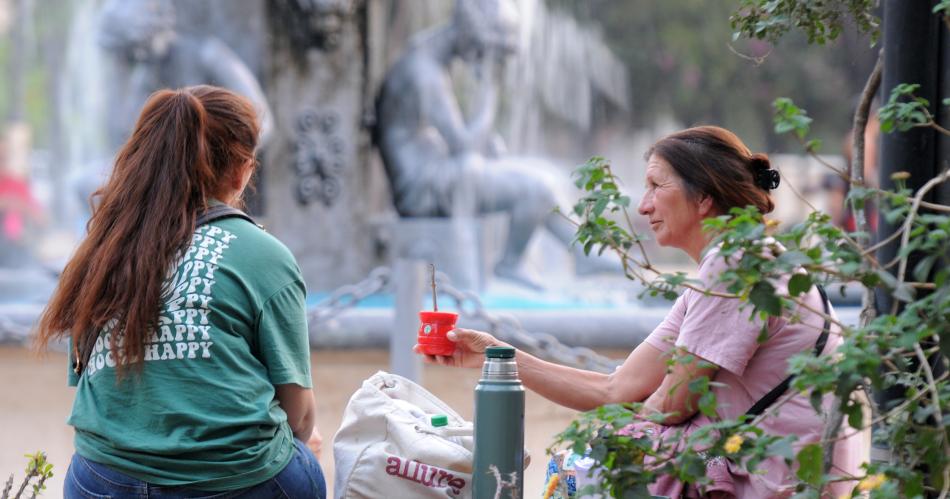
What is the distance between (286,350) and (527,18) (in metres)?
11.0

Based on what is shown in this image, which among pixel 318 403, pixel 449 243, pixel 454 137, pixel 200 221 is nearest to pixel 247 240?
pixel 200 221

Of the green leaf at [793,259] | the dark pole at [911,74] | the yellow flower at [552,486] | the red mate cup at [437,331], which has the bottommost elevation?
the yellow flower at [552,486]

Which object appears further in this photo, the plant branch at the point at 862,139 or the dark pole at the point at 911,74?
the dark pole at the point at 911,74


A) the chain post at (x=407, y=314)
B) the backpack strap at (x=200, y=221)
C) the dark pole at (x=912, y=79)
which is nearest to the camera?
the backpack strap at (x=200, y=221)

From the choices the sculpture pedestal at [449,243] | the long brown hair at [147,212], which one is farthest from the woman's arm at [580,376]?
the sculpture pedestal at [449,243]

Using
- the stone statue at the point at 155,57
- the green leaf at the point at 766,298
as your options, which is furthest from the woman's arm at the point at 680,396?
the stone statue at the point at 155,57

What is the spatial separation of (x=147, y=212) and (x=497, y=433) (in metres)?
0.78

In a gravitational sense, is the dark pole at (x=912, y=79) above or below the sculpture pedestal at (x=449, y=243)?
above

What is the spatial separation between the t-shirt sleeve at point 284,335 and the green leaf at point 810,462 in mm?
1025

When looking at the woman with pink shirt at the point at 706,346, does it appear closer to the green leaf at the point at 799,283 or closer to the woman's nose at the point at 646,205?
the woman's nose at the point at 646,205

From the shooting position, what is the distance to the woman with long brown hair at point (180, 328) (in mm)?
2650

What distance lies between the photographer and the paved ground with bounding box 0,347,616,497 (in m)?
6.16

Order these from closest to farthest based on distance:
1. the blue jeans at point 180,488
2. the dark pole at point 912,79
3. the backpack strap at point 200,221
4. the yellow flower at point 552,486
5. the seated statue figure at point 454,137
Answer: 1. the blue jeans at point 180,488
2. the backpack strap at point 200,221
3. the yellow flower at point 552,486
4. the dark pole at point 912,79
5. the seated statue figure at point 454,137

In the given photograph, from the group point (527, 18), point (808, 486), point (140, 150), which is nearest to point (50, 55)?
point (527, 18)
